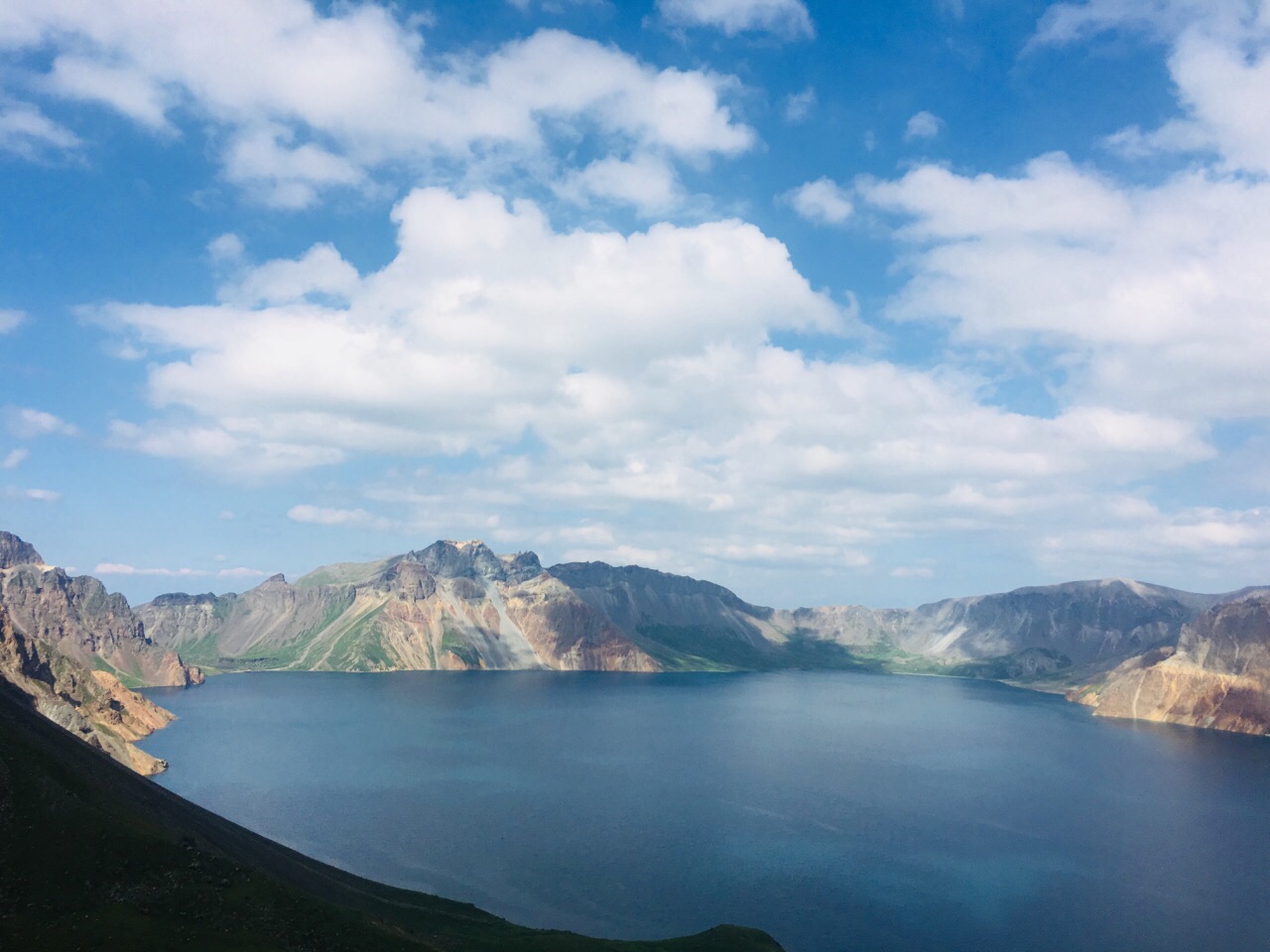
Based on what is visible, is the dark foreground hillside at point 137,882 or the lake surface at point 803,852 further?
the lake surface at point 803,852

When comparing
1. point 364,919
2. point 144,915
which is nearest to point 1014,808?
point 364,919

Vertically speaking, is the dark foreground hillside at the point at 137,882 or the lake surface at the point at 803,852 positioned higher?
the dark foreground hillside at the point at 137,882

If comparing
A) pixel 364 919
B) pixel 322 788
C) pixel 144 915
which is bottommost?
pixel 322 788

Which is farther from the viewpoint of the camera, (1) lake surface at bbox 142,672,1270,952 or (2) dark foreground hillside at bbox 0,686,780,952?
(1) lake surface at bbox 142,672,1270,952

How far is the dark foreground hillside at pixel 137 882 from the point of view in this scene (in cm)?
6059

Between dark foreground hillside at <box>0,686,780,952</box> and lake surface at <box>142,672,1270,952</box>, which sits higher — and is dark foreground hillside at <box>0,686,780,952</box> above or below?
above

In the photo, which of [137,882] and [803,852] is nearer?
[137,882]

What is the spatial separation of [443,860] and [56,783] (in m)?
72.8

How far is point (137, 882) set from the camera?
65938mm

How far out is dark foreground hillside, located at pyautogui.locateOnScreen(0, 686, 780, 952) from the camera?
60594mm

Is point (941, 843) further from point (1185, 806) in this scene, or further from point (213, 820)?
point (213, 820)

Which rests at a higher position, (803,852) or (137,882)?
(137,882)

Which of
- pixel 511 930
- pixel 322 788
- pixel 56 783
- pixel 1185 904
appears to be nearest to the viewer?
pixel 56 783

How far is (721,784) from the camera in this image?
19400cm
